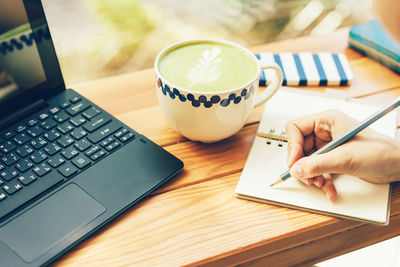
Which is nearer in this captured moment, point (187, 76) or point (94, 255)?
point (94, 255)

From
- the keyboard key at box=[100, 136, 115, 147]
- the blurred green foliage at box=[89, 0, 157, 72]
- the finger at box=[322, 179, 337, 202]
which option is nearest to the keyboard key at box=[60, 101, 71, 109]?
the keyboard key at box=[100, 136, 115, 147]

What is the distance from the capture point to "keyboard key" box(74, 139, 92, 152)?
1.87 feet

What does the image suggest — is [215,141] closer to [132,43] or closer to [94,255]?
[94,255]

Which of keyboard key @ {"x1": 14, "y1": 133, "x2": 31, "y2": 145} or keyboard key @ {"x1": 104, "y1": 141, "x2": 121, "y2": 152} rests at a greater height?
keyboard key @ {"x1": 14, "y1": 133, "x2": 31, "y2": 145}

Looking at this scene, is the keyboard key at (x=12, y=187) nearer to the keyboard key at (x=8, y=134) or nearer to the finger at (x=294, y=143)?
the keyboard key at (x=8, y=134)

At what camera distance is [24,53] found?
1.91 ft

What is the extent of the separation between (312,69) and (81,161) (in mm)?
506

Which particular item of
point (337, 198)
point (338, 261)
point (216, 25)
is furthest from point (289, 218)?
point (216, 25)

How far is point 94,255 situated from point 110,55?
3.69 feet

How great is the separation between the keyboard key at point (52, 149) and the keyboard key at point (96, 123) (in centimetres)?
6

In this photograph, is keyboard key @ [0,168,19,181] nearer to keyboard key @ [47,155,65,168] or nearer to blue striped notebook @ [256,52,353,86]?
keyboard key @ [47,155,65,168]

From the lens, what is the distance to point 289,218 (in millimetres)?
523

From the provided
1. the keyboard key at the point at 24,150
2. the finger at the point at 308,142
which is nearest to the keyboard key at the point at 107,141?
the keyboard key at the point at 24,150

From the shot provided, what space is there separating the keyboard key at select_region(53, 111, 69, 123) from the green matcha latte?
0.58 ft
